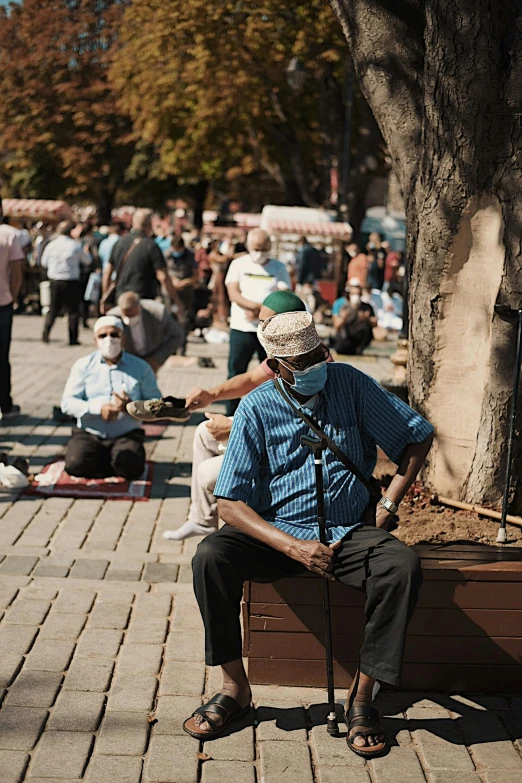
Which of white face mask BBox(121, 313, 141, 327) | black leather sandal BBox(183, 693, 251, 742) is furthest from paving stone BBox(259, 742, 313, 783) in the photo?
white face mask BBox(121, 313, 141, 327)

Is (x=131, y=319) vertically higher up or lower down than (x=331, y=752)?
higher up

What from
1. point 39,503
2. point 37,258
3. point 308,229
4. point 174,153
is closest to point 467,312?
point 39,503

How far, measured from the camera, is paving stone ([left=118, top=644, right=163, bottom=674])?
452cm

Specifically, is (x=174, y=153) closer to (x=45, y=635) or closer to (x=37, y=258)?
(x=37, y=258)

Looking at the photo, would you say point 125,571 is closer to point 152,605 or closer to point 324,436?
point 152,605

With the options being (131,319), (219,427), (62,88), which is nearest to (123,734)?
(219,427)

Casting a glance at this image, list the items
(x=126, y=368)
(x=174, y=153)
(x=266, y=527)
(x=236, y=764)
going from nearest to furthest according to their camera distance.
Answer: (x=236, y=764)
(x=266, y=527)
(x=126, y=368)
(x=174, y=153)

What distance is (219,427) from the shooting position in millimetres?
5887

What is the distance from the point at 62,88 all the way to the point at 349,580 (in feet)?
144

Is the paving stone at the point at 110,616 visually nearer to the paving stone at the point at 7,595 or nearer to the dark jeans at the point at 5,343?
the paving stone at the point at 7,595

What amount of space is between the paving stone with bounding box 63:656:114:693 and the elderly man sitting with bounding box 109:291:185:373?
4.55 metres

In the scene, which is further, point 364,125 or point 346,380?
point 364,125

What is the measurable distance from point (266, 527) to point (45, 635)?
141 cm

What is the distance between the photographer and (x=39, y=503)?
7.08 metres
